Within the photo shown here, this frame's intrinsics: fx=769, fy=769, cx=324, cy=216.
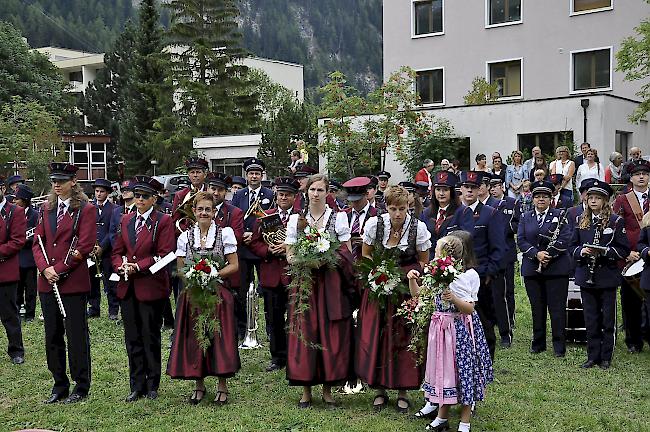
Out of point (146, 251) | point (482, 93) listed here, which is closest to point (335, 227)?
point (146, 251)

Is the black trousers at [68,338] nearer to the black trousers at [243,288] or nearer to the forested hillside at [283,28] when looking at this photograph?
the black trousers at [243,288]

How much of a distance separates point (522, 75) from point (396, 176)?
8163 millimetres

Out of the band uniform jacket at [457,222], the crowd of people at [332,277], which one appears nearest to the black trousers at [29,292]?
the crowd of people at [332,277]

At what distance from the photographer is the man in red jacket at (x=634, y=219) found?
991 centimetres

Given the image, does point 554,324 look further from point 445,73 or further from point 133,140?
point 133,140

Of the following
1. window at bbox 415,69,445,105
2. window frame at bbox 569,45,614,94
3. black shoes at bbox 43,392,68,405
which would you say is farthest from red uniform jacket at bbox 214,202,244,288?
window at bbox 415,69,445,105

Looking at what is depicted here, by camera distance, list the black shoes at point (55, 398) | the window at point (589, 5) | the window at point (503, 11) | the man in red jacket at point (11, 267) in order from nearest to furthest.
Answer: the black shoes at point (55, 398) → the man in red jacket at point (11, 267) → the window at point (589, 5) → the window at point (503, 11)

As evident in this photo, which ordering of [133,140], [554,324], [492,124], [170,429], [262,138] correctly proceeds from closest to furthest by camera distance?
1. [170,429]
2. [554,324]
3. [492,124]
4. [262,138]
5. [133,140]

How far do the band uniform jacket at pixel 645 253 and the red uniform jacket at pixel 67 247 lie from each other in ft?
19.8

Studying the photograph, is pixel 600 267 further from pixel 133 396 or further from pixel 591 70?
pixel 591 70

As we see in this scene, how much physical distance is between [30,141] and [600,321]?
41.6 metres

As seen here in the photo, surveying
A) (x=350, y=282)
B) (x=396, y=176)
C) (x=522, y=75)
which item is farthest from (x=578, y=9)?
(x=350, y=282)

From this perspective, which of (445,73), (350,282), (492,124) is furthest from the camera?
(445,73)

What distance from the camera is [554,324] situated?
394 inches
